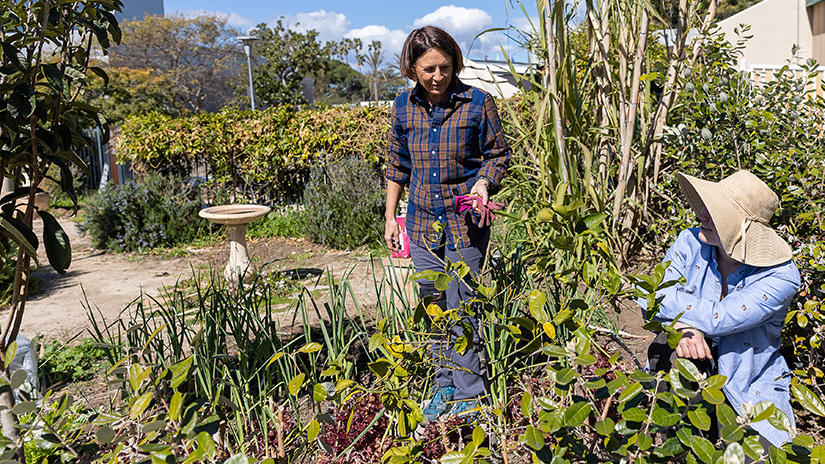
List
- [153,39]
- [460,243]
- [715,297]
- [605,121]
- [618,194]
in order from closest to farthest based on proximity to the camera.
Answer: [715,297] → [460,243] → [618,194] → [605,121] → [153,39]

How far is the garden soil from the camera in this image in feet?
11.7

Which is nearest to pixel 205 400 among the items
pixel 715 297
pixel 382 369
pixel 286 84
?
pixel 382 369

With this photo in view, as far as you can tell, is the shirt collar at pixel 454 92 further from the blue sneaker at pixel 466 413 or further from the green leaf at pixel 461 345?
the green leaf at pixel 461 345

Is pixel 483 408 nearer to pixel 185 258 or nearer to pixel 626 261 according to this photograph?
pixel 626 261

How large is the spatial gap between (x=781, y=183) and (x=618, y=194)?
911 millimetres

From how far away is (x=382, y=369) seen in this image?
46.6 inches

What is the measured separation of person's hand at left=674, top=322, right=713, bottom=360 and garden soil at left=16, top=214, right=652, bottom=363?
947mm

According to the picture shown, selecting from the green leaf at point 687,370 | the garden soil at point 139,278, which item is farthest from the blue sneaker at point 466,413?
the garden soil at point 139,278

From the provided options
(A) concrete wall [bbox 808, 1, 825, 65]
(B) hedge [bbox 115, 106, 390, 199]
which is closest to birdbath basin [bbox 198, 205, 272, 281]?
(B) hedge [bbox 115, 106, 390, 199]

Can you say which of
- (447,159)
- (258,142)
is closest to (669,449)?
(447,159)

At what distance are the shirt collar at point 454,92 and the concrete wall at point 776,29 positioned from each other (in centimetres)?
1462

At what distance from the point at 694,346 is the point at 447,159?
1065 mm

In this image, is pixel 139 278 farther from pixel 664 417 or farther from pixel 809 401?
pixel 809 401

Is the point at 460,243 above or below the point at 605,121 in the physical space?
below
